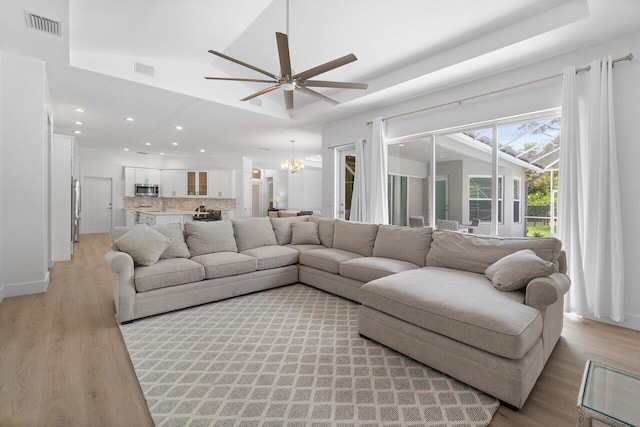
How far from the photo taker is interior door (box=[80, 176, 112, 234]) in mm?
9031

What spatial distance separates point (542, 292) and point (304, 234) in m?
3.13

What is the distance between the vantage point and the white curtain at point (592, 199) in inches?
111

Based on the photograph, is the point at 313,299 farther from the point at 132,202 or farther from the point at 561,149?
the point at 132,202

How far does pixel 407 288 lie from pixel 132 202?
406 inches

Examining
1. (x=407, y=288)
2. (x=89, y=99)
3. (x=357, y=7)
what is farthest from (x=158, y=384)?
(x=89, y=99)

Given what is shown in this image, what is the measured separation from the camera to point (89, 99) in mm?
4742

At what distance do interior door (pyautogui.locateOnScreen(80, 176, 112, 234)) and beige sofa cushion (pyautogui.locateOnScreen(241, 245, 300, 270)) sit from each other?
26.1ft

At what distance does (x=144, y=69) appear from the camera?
13.6 ft

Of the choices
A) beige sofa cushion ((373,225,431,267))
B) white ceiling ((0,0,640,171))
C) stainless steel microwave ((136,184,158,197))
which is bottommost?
beige sofa cushion ((373,225,431,267))

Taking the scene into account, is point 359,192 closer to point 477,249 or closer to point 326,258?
point 326,258

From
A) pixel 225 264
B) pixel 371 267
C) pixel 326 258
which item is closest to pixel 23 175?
pixel 225 264

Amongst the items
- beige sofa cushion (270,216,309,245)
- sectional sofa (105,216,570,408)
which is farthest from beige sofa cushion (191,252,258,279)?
beige sofa cushion (270,216,309,245)

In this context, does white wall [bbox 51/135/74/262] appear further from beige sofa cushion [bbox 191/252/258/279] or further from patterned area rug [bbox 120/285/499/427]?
patterned area rug [bbox 120/285/499/427]

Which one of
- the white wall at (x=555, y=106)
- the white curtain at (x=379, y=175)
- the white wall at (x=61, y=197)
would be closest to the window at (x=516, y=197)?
the white wall at (x=555, y=106)
